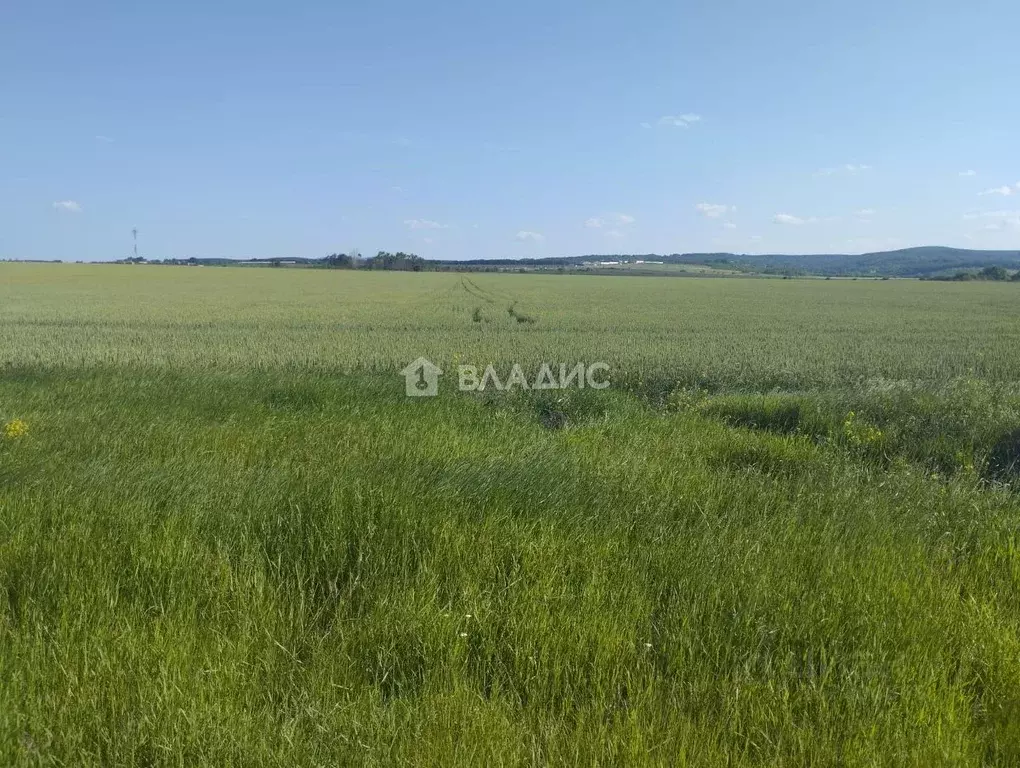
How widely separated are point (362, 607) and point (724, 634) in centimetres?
162

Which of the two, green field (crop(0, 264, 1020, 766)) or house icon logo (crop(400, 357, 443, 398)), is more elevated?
house icon logo (crop(400, 357, 443, 398))

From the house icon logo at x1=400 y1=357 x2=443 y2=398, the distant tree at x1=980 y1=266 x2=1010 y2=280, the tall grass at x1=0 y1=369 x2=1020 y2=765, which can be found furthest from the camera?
the distant tree at x1=980 y1=266 x2=1010 y2=280

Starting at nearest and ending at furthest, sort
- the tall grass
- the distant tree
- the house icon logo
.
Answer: the tall grass → the house icon logo → the distant tree

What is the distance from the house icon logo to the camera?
970 cm

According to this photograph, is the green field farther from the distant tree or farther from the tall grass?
the distant tree

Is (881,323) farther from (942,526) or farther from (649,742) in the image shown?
(649,742)

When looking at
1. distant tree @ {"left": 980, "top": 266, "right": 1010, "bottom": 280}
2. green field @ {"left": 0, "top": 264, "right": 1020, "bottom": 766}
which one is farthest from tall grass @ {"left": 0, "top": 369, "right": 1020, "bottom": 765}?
distant tree @ {"left": 980, "top": 266, "right": 1010, "bottom": 280}

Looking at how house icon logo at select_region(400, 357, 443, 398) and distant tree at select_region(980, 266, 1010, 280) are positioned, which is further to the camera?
distant tree at select_region(980, 266, 1010, 280)

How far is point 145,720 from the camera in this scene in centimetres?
212

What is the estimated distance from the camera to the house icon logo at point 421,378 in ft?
31.8

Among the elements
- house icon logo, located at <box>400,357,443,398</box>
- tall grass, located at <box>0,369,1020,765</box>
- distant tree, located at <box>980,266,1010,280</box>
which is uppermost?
distant tree, located at <box>980,266,1010,280</box>

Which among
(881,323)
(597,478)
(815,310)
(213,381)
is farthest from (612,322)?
(597,478)

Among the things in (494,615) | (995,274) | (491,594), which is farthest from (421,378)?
(995,274)

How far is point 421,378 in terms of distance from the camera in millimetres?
11711
